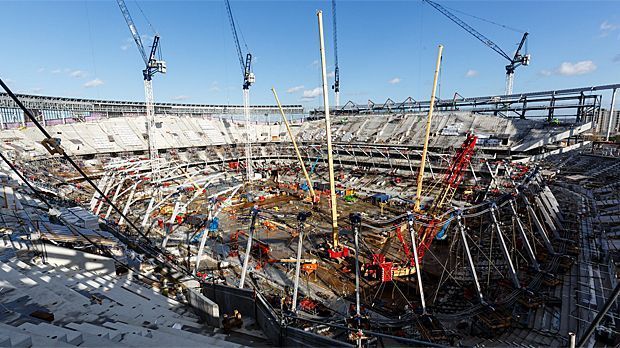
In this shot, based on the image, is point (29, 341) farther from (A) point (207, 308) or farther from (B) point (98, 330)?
(A) point (207, 308)

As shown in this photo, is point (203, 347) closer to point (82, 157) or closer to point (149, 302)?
point (149, 302)

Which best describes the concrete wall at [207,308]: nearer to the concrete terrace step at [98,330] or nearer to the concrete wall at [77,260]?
the concrete terrace step at [98,330]

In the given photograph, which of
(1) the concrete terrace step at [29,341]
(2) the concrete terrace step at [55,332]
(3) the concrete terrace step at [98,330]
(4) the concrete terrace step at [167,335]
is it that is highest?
(1) the concrete terrace step at [29,341]

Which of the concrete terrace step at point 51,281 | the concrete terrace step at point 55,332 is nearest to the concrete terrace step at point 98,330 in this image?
the concrete terrace step at point 55,332

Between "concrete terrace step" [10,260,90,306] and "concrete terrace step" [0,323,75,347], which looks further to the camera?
"concrete terrace step" [10,260,90,306]

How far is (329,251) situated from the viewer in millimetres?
19078

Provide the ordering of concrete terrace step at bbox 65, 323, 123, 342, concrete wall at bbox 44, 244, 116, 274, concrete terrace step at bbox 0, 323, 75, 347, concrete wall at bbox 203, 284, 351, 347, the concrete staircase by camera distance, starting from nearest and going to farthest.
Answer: concrete terrace step at bbox 0, 323, 75, 347, the concrete staircase, concrete terrace step at bbox 65, 323, 123, 342, concrete wall at bbox 203, 284, 351, 347, concrete wall at bbox 44, 244, 116, 274

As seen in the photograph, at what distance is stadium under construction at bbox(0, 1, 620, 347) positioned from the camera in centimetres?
859

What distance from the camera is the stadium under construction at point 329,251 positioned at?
859 centimetres

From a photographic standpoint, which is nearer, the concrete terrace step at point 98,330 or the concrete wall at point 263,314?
the concrete terrace step at point 98,330

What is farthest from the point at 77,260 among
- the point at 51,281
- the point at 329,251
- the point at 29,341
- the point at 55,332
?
the point at 329,251

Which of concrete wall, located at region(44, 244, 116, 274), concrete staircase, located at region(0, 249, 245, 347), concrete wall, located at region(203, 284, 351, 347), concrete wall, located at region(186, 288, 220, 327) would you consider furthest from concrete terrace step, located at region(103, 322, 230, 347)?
concrete wall, located at region(44, 244, 116, 274)

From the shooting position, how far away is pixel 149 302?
9.92 meters

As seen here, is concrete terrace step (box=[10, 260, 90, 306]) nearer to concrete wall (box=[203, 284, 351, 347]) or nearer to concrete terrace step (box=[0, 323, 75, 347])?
concrete terrace step (box=[0, 323, 75, 347])
